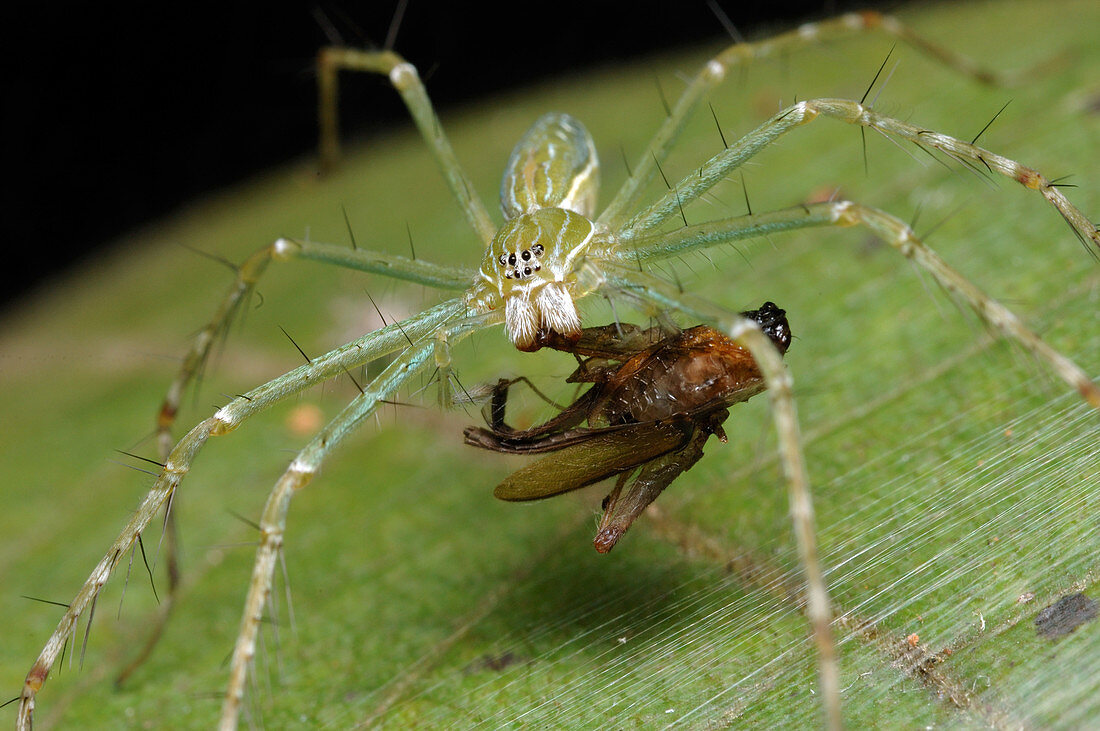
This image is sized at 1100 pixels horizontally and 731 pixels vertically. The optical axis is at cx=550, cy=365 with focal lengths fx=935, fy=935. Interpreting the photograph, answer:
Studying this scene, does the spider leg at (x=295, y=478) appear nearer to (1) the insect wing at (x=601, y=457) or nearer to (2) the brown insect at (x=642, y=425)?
(2) the brown insect at (x=642, y=425)

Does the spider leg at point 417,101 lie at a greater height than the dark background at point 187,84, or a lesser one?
lesser

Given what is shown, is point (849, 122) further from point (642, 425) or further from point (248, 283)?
point (248, 283)

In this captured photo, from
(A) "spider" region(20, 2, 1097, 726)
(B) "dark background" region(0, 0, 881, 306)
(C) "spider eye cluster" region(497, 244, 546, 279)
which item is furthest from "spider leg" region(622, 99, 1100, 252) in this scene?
(B) "dark background" region(0, 0, 881, 306)

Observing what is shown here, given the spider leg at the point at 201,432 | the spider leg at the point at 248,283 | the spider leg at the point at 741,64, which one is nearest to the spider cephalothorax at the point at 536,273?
the spider leg at the point at 201,432

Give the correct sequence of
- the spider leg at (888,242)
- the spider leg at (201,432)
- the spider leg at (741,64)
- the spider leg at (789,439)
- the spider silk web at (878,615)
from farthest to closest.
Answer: the spider leg at (741,64) < the spider leg at (201,432) < the spider leg at (888,242) < the spider silk web at (878,615) < the spider leg at (789,439)

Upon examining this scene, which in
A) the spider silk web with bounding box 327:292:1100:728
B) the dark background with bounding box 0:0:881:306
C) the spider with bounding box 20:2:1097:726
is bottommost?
the spider silk web with bounding box 327:292:1100:728

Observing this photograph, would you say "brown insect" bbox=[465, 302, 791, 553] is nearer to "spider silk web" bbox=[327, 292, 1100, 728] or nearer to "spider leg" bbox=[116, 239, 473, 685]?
"spider silk web" bbox=[327, 292, 1100, 728]

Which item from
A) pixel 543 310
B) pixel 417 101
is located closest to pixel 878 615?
pixel 543 310
